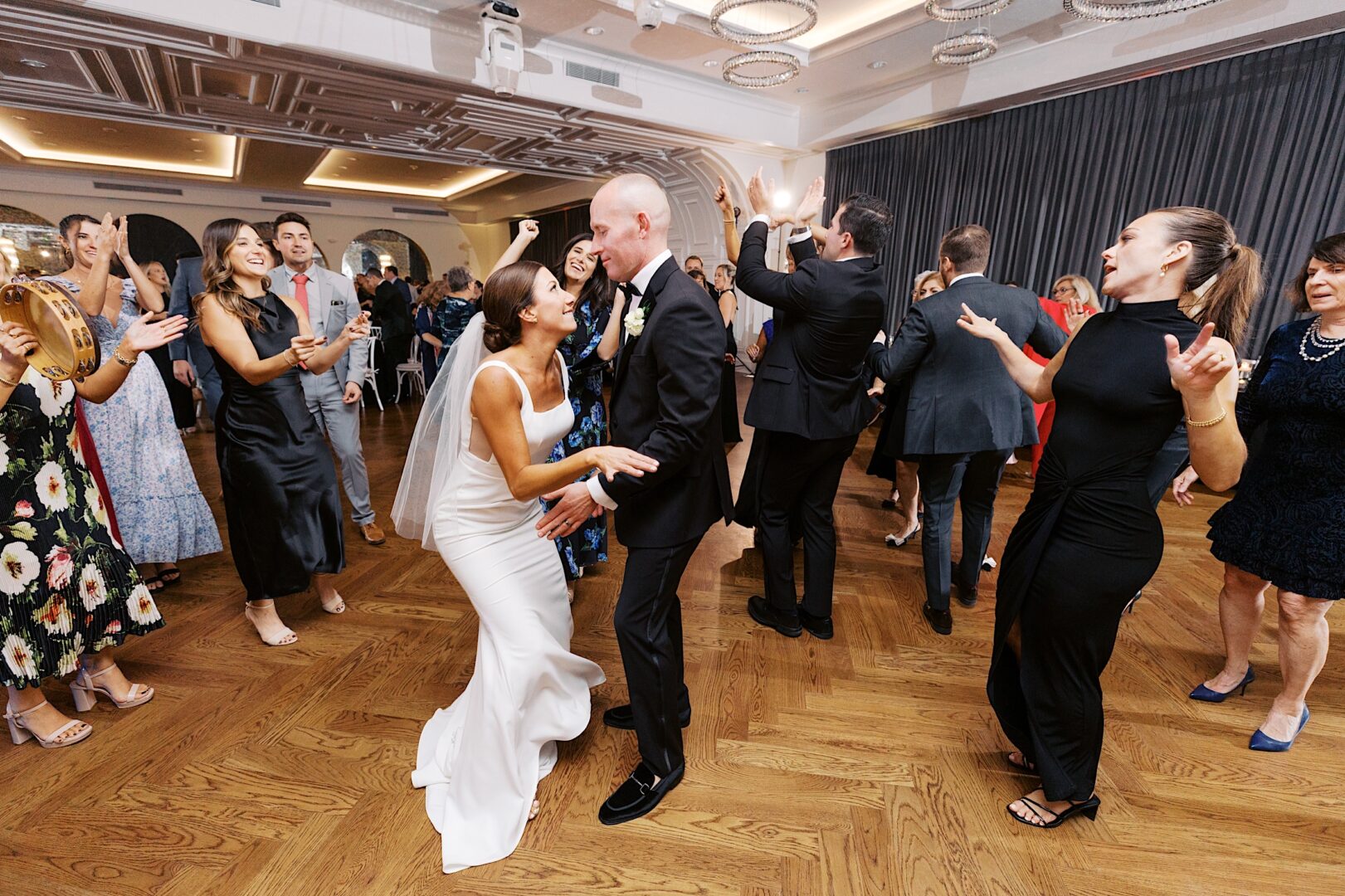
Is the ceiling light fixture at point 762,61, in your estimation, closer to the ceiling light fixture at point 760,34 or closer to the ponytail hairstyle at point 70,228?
the ceiling light fixture at point 760,34

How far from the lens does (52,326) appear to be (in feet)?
4.78

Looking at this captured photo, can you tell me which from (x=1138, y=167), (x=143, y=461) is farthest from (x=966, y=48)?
(x=143, y=461)

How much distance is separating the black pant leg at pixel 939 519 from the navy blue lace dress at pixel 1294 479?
0.88m

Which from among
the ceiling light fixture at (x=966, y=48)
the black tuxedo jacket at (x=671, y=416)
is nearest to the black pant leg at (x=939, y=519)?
the black tuxedo jacket at (x=671, y=416)

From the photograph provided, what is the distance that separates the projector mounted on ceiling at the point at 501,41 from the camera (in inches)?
194

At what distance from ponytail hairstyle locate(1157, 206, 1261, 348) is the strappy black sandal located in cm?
130

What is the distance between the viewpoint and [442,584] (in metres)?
2.96

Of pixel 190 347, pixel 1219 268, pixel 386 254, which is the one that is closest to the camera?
pixel 1219 268

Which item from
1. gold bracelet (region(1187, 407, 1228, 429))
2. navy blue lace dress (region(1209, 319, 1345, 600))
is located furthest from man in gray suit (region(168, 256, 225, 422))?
navy blue lace dress (region(1209, 319, 1345, 600))

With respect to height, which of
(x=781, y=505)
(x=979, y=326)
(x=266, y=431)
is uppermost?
(x=979, y=326)

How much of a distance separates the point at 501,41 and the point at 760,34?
2.29 meters

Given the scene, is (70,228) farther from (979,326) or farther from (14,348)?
(979,326)

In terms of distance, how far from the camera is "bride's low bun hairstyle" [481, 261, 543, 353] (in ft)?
5.17

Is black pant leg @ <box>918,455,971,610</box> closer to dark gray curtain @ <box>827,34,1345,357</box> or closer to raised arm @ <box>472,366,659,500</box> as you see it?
raised arm @ <box>472,366,659,500</box>
